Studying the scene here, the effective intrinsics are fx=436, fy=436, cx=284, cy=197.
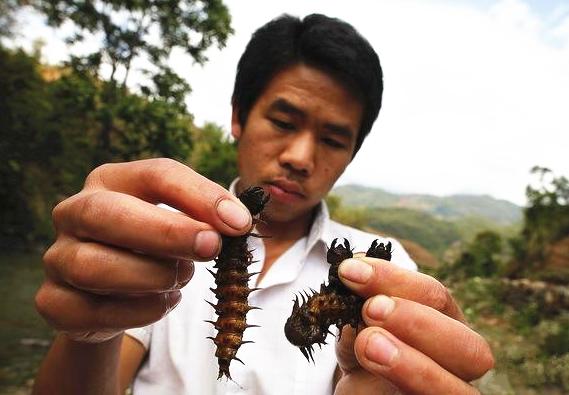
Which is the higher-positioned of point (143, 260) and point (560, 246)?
point (560, 246)

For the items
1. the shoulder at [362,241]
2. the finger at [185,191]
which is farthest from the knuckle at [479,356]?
the shoulder at [362,241]

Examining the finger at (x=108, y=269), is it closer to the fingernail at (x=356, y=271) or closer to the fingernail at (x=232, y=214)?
the fingernail at (x=232, y=214)

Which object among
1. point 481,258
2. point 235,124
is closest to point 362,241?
point 235,124

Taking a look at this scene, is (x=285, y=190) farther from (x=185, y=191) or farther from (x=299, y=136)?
(x=185, y=191)

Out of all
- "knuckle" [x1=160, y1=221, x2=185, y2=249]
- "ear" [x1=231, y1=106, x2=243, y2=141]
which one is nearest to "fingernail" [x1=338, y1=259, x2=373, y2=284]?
"knuckle" [x1=160, y1=221, x2=185, y2=249]

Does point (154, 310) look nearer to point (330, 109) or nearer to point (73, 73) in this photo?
point (330, 109)

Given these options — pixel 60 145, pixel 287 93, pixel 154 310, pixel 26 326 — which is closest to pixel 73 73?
pixel 60 145
